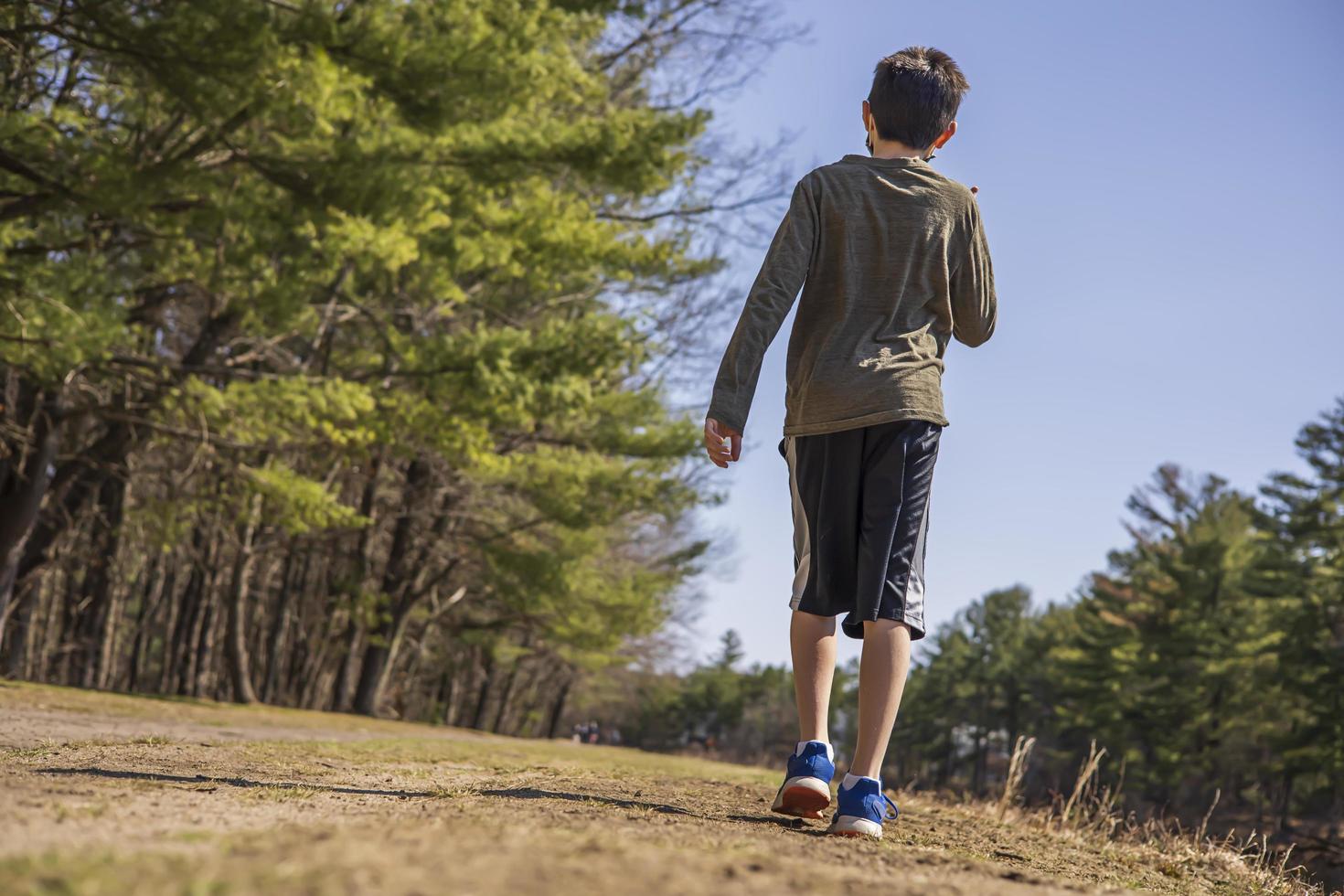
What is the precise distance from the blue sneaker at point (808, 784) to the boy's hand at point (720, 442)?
2.84 feet

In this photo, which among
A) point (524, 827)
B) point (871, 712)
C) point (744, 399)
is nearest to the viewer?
point (524, 827)

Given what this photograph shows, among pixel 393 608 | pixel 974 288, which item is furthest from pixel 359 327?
pixel 974 288

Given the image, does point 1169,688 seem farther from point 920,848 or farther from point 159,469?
point 920,848

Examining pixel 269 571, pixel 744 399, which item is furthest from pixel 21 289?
pixel 269 571

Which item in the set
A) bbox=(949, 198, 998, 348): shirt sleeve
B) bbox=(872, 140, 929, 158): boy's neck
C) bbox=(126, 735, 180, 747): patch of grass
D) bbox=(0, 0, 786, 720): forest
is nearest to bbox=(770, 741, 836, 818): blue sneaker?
bbox=(949, 198, 998, 348): shirt sleeve

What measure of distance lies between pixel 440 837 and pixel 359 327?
14.2 meters

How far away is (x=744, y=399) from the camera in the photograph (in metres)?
3.27

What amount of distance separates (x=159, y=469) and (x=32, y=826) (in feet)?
37.2

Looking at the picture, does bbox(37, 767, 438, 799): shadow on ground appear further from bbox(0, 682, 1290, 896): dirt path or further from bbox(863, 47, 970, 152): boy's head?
bbox(863, 47, 970, 152): boy's head

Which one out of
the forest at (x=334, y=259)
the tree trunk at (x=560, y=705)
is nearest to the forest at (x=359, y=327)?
Answer: the forest at (x=334, y=259)

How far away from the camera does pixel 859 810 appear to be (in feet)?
9.48

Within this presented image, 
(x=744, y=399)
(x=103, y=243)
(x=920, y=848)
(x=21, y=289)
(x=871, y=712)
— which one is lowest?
(x=920, y=848)

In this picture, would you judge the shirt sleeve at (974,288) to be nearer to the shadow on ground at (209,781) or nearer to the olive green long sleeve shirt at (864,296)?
the olive green long sleeve shirt at (864,296)

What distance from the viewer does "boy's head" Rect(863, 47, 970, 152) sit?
342 centimetres
